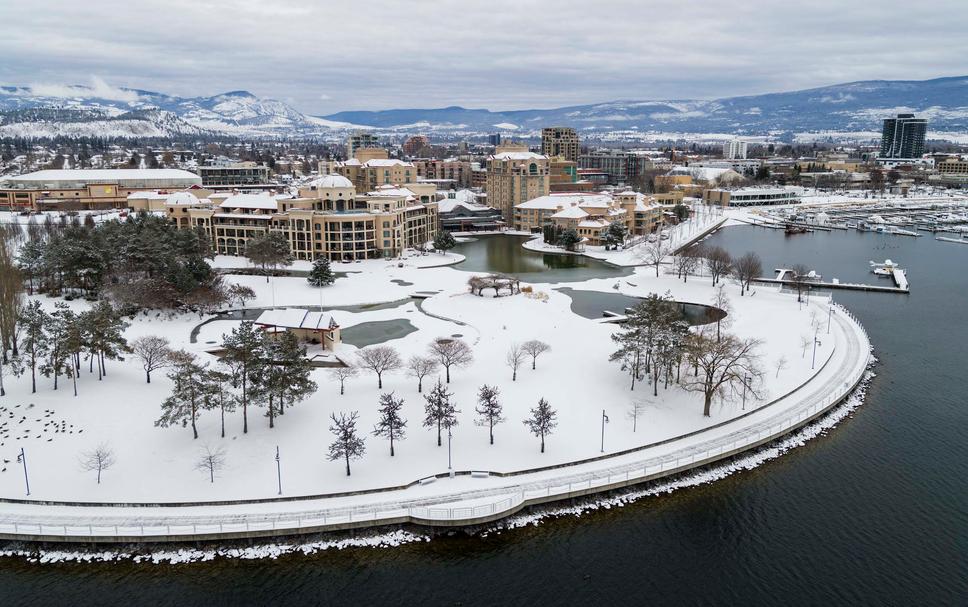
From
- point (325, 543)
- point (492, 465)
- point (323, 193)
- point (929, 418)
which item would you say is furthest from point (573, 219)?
point (325, 543)

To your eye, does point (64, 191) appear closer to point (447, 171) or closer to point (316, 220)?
point (316, 220)

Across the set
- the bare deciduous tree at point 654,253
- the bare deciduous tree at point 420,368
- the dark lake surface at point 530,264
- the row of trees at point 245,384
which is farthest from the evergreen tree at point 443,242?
the row of trees at point 245,384

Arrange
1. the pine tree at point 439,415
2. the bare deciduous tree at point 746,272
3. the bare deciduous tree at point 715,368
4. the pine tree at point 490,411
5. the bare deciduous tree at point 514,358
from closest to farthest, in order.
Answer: the pine tree at point 439,415 → the pine tree at point 490,411 → the bare deciduous tree at point 715,368 → the bare deciduous tree at point 514,358 → the bare deciduous tree at point 746,272

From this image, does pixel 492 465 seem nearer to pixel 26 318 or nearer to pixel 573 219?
pixel 26 318

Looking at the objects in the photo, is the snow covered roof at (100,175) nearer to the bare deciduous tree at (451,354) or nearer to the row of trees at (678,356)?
the bare deciduous tree at (451,354)

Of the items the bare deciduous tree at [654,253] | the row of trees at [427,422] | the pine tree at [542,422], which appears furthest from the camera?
the bare deciduous tree at [654,253]

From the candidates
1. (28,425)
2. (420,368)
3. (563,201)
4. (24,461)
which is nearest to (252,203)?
(563,201)
